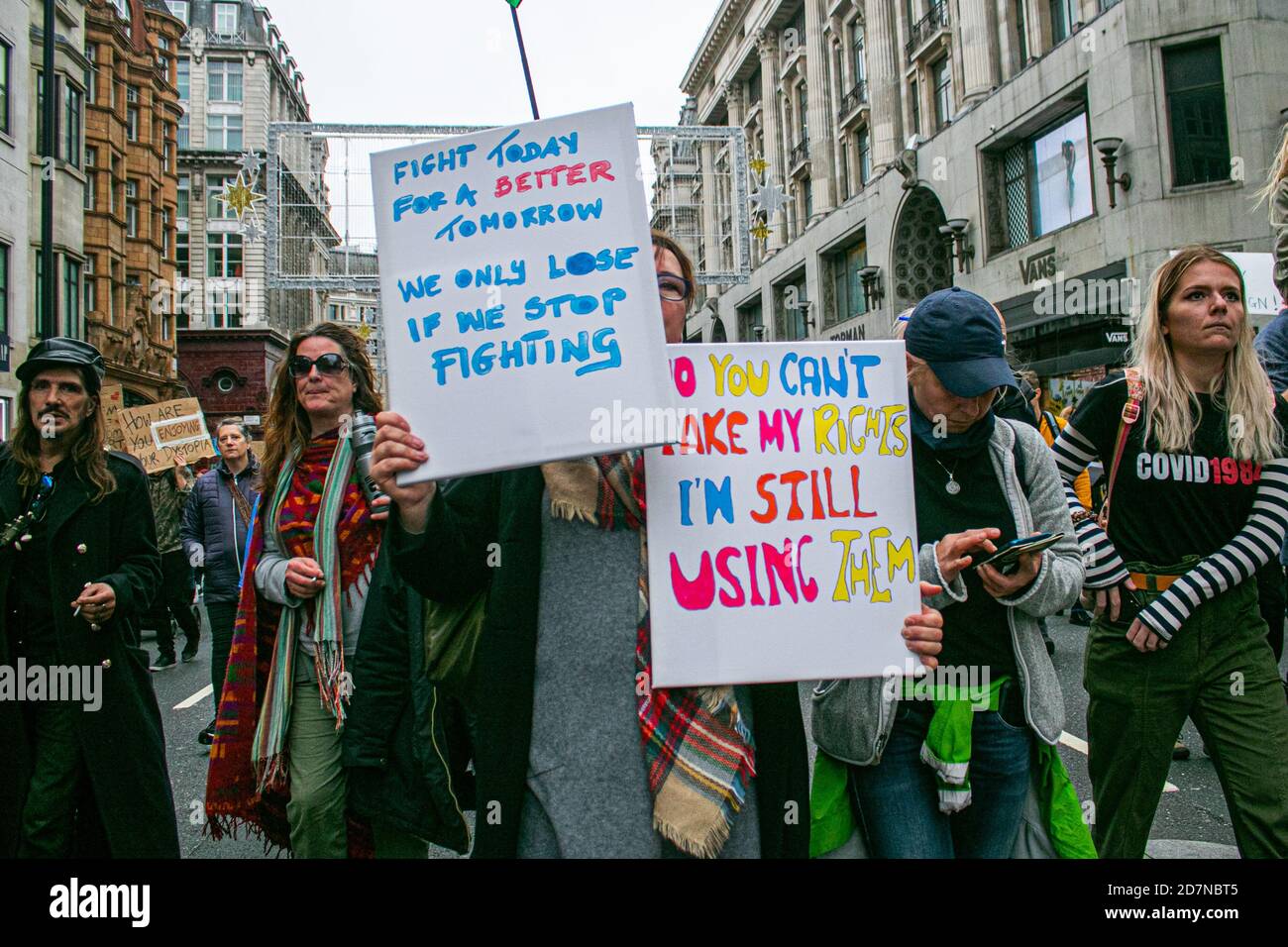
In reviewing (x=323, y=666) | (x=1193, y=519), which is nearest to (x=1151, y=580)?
(x=1193, y=519)

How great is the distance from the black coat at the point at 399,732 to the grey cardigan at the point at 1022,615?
3.65 ft

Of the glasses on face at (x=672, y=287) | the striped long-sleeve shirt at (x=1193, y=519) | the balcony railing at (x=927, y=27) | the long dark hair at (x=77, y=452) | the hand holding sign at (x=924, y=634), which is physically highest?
the balcony railing at (x=927, y=27)

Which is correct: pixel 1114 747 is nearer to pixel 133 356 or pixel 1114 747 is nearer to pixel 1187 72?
pixel 1187 72

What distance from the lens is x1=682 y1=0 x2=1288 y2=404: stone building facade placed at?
50.0 feet

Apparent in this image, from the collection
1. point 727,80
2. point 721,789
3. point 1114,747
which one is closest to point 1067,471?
point 1114,747

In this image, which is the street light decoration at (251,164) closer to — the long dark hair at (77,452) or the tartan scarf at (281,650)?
the long dark hair at (77,452)

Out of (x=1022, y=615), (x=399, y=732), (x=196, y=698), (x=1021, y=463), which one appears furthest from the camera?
(x=196, y=698)

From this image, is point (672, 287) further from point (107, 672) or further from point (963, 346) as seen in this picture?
point (107, 672)

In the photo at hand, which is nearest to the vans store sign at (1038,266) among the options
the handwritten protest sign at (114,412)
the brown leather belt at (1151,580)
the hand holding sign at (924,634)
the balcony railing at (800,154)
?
the balcony railing at (800,154)

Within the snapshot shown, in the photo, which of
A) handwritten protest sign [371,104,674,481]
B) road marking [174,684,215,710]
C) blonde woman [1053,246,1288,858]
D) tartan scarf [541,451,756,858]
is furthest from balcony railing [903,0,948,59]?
tartan scarf [541,451,756,858]

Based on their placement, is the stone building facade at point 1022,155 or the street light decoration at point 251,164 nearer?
the street light decoration at point 251,164

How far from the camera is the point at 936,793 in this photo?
225 centimetres

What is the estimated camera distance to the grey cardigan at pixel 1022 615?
86.4 inches

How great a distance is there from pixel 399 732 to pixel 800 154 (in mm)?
33840
